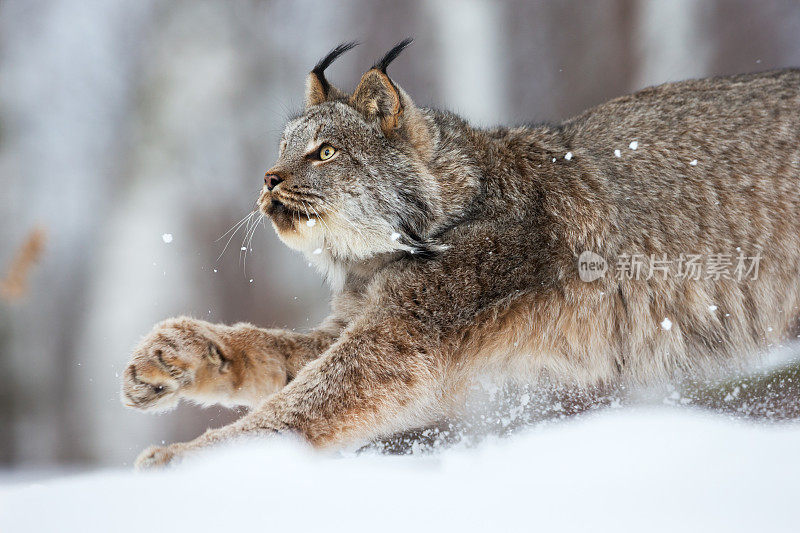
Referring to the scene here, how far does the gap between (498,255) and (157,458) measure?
1024 mm

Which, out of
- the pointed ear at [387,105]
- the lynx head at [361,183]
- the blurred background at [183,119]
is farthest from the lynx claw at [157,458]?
the pointed ear at [387,105]

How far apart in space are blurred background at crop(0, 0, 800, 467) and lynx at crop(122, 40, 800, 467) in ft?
1.57

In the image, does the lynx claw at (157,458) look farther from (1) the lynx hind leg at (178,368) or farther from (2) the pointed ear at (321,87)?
(2) the pointed ear at (321,87)

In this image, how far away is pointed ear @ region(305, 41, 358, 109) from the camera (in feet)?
6.68

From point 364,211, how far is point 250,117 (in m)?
1.09

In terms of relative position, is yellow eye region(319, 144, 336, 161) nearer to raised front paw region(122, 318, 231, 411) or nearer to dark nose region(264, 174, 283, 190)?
dark nose region(264, 174, 283, 190)

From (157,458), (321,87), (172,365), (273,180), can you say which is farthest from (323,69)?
(157,458)

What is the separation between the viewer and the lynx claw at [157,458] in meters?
1.51

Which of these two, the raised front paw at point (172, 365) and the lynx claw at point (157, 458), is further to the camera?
the raised front paw at point (172, 365)

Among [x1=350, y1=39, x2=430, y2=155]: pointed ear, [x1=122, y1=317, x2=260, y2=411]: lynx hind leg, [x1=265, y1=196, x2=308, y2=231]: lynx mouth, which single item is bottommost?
[x1=122, y1=317, x2=260, y2=411]: lynx hind leg

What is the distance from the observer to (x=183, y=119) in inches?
103

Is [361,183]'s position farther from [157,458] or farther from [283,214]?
[157,458]

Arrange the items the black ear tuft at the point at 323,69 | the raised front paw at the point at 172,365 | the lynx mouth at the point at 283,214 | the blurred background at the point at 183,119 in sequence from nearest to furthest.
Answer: the raised front paw at the point at 172,365
the lynx mouth at the point at 283,214
the black ear tuft at the point at 323,69
the blurred background at the point at 183,119

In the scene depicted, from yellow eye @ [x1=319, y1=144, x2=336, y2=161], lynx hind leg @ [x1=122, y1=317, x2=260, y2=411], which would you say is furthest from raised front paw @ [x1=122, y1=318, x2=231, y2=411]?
yellow eye @ [x1=319, y1=144, x2=336, y2=161]
